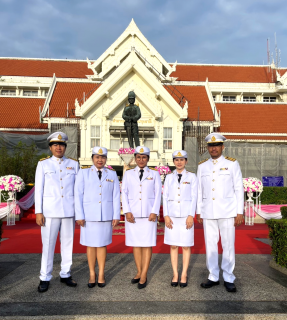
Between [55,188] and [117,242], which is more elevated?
[55,188]

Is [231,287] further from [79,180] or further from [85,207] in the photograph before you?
[79,180]

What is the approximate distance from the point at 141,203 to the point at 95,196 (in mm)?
678

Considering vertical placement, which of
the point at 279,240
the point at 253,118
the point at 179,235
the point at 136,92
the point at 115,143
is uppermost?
the point at 136,92

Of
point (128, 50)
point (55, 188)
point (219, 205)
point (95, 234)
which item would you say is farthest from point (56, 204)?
point (128, 50)

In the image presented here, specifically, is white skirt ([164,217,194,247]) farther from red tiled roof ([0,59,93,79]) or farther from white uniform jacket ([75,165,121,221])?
red tiled roof ([0,59,93,79])

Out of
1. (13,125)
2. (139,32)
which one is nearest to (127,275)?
(13,125)

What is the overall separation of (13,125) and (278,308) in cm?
2135

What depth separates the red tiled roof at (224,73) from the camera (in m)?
36.4

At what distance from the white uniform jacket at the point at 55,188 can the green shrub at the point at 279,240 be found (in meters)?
3.44

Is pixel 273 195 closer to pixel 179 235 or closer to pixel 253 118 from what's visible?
pixel 253 118

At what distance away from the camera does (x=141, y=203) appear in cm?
469

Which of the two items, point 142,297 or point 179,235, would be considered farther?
point 179,235

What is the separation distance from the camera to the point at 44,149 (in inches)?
803

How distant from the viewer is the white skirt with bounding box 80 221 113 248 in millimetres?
4523
